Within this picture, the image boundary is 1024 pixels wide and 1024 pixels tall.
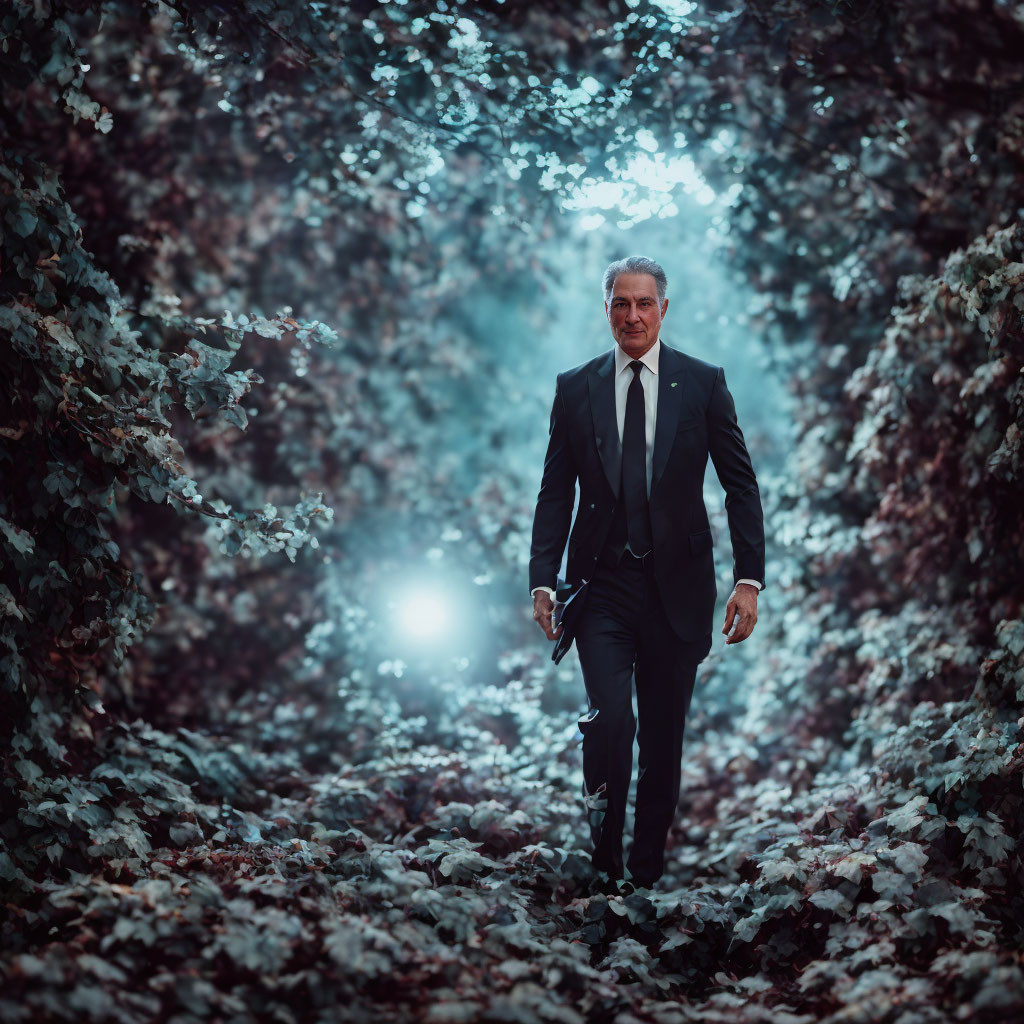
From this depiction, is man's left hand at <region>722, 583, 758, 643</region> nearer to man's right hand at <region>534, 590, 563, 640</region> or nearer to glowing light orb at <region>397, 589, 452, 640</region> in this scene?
man's right hand at <region>534, 590, 563, 640</region>

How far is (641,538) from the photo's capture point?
436 centimetres

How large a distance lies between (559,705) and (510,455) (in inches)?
275

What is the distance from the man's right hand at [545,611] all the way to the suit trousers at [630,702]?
118 millimetres

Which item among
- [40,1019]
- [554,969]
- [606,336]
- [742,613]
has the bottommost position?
[40,1019]

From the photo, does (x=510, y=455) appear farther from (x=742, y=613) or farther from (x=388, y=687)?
(x=742, y=613)

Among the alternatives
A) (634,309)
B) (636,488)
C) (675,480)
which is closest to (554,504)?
(636,488)

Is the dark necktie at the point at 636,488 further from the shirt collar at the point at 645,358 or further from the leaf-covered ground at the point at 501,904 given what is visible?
the leaf-covered ground at the point at 501,904

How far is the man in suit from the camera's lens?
434cm

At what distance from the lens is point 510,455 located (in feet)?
46.9

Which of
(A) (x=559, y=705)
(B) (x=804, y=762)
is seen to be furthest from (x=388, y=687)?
(B) (x=804, y=762)

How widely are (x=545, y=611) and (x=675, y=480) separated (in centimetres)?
76

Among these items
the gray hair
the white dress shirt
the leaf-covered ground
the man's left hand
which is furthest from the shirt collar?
the leaf-covered ground

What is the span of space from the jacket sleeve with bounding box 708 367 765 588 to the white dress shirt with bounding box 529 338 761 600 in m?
0.16

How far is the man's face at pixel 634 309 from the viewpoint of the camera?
4.34 meters
